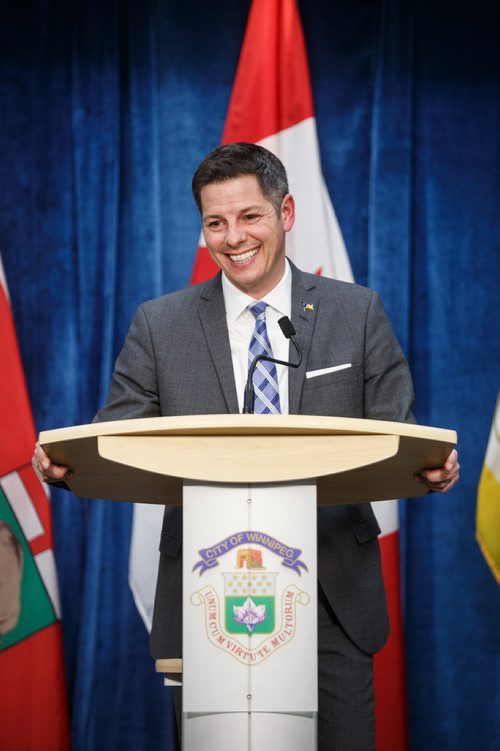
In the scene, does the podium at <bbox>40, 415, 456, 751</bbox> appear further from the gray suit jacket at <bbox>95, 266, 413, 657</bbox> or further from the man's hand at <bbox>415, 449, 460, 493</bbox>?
the gray suit jacket at <bbox>95, 266, 413, 657</bbox>

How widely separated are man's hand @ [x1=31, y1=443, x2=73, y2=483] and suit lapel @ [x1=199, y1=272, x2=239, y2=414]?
1.54ft

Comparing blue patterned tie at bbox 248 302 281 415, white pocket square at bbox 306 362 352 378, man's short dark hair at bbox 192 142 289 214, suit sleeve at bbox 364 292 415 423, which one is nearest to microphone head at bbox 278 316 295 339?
blue patterned tie at bbox 248 302 281 415

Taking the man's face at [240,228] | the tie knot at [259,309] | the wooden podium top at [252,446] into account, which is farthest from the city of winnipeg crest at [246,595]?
the man's face at [240,228]

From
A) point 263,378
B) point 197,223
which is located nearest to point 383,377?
point 263,378

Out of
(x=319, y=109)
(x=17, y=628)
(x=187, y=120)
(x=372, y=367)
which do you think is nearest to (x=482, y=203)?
(x=319, y=109)

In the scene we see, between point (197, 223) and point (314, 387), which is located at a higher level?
point (197, 223)

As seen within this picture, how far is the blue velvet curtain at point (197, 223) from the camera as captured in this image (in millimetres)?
3750

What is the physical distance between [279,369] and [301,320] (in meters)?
0.15

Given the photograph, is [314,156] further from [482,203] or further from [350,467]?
[350,467]

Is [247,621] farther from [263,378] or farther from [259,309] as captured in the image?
[259,309]

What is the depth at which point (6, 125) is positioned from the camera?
3.81 m

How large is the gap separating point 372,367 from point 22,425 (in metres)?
1.58

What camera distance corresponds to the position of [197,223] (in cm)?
381

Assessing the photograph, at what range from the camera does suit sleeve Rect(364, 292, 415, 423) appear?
2.29m
